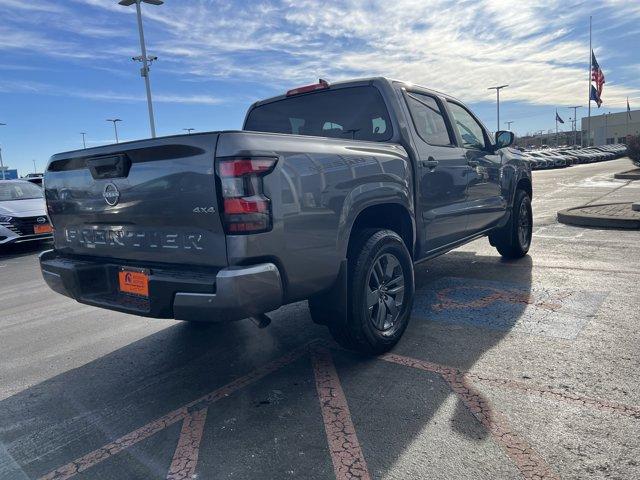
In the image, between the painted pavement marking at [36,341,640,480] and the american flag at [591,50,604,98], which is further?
the american flag at [591,50,604,98]

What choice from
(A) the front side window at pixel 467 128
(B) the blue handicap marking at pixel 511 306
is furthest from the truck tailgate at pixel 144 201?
(A) the front side window at pixel 467 128

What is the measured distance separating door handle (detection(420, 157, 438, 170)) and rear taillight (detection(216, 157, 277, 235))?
6.39 feet

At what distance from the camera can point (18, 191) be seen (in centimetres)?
1139

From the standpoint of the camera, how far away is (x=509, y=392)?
9.34 ft

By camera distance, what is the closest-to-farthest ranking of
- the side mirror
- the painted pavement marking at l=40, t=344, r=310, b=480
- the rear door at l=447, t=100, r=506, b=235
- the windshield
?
the painted pavement marking at l=40, t=344, r=310, b=480 → the rear door at l=447, t=100, r=506, b=235 → the side mirror → the windshield

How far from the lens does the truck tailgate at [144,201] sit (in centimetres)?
254

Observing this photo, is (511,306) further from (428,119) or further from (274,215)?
(274,215)

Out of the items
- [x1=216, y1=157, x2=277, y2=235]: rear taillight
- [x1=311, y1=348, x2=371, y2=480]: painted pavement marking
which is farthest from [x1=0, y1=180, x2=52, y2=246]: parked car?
[x1=216, y1=157, x2=277, y2=235]: rear taillight

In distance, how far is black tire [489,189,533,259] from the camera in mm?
6145

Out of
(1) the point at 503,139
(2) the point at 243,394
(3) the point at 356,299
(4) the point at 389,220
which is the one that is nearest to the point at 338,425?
(2) the point at 243,394

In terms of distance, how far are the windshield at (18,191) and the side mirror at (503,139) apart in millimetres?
10340

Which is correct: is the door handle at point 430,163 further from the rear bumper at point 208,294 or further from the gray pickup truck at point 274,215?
the rear bumper at point 208,294

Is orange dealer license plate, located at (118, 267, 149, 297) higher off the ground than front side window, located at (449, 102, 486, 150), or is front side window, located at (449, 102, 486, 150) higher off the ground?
front side window, located at (449, 102, 486, 150)

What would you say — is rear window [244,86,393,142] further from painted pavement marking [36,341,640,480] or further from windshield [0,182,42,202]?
windshield [0,182,42,202]
